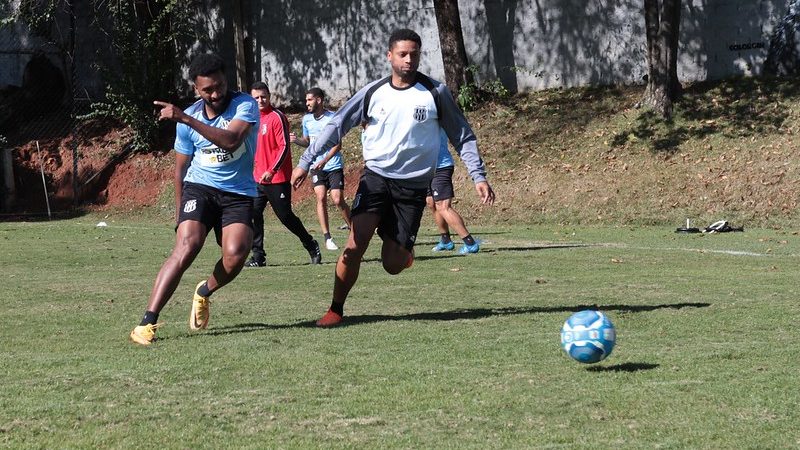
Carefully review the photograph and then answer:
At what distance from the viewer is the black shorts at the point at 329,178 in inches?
648

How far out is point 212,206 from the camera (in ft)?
28.7

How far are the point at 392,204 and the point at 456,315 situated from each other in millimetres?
1040

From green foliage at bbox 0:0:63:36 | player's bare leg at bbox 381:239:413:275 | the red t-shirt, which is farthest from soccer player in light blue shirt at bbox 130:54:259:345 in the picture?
green foliage at bbox 0:0:63:36

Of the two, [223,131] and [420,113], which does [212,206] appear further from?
[420,113]

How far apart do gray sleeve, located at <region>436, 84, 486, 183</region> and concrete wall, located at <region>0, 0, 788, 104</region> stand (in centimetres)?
1872

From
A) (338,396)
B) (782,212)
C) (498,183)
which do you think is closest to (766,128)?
(782,212)

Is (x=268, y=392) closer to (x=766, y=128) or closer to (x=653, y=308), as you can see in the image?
(x=653, y=308)

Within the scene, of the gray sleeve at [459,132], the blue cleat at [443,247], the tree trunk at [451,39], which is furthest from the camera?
the tree trunk at [451,39]

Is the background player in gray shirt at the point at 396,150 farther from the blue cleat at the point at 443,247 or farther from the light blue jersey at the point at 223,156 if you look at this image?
the blue cleat at the point at 443,247

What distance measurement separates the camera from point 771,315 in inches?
352

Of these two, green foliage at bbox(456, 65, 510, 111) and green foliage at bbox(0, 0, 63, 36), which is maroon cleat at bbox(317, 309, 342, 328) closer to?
green foliage at bbox(456, 65, 510, 111)

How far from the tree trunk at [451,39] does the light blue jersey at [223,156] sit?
20133 millimetres

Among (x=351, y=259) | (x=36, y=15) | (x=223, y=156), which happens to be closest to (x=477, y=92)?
(x=36, y=15)

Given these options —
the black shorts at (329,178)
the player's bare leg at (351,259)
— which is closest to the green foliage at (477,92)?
the black shorts at (329,178)
